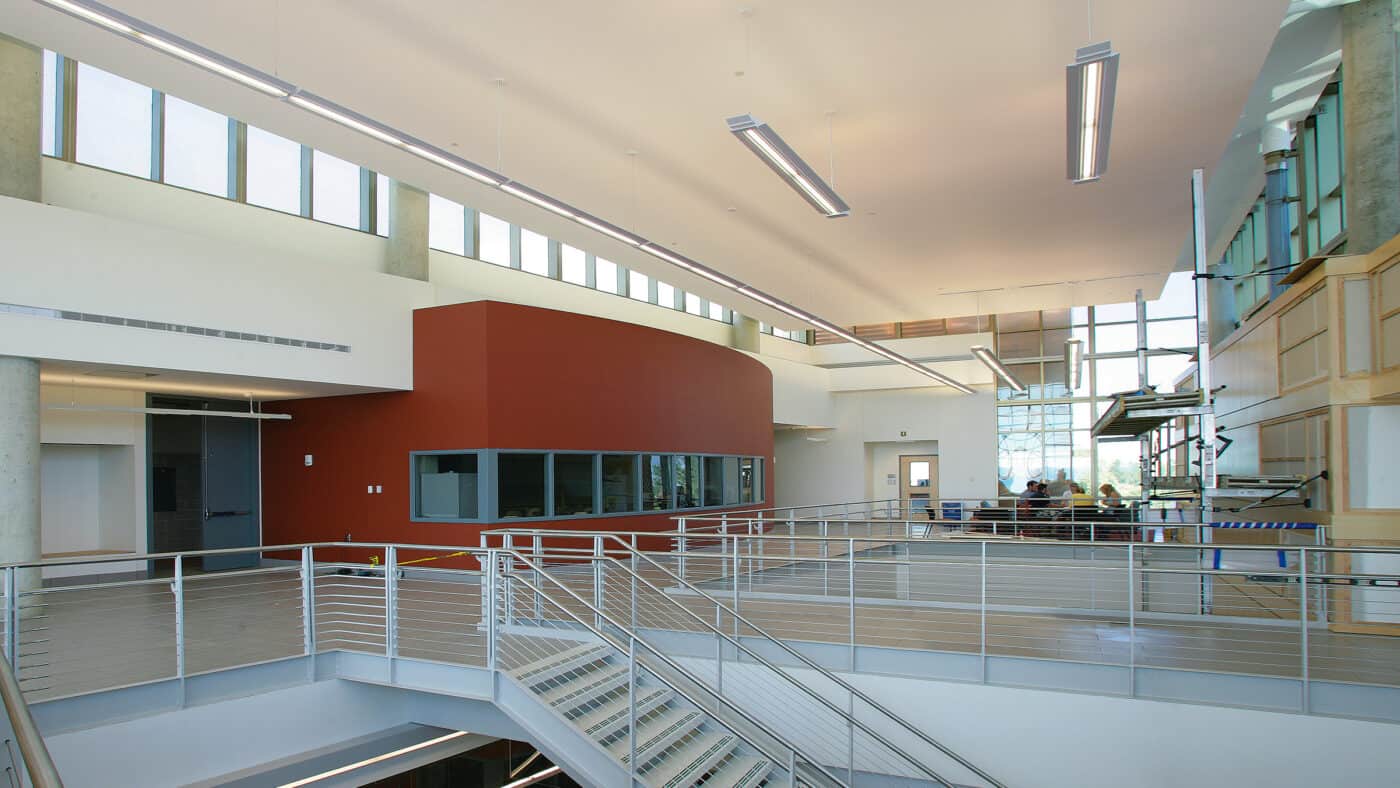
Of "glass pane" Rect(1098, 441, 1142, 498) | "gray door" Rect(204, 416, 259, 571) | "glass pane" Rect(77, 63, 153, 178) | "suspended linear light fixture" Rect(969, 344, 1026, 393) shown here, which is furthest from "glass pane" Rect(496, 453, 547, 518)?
"glass pane" Rect(1098, 441, 1142, 498)

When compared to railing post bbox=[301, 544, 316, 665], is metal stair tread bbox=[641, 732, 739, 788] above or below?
below

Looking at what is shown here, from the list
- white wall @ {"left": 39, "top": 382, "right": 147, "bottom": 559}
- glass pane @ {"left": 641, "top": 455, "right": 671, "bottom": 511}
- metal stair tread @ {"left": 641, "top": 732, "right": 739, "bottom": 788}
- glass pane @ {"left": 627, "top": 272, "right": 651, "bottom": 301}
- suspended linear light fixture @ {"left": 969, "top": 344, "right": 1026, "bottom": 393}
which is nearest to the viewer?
metal stair tread @ {"left": 641, "top": 732, "right": 739, "bottom": 788}

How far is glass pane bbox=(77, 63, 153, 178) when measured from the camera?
1001 centimetres

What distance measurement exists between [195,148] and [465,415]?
4.65 metres

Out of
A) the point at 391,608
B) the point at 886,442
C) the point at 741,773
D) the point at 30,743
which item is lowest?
the point at 741,773

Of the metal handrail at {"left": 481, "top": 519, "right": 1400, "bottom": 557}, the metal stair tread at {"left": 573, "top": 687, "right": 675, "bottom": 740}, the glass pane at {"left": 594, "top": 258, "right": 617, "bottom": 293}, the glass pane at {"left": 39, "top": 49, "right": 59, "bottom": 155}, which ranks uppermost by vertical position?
the glass pane at {"left": 39, "top": 49, "right": 59, "bottom": 155}

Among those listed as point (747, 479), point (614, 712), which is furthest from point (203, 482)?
point (747, 479)

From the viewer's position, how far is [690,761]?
5723 millimetres

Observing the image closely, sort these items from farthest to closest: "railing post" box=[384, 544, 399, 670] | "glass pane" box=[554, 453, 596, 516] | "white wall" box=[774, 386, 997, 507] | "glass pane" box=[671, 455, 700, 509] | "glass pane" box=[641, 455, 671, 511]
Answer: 1. "white wall" box=[774, 386, 997, 507]
2. "glass pane" box=[671, 455, 700, 509]
3. "glass pane" box=[641, 455, 671, 511]
4. "glass pane" box=[554, 453, 596, 516]
5. "railing post" box=[384, 544, 399, 670]

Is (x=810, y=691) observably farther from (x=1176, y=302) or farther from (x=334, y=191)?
(x=1176, y=302)

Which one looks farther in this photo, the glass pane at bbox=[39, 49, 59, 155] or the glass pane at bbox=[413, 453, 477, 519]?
the glass pane at bbox=[413, 453, 477, 519]

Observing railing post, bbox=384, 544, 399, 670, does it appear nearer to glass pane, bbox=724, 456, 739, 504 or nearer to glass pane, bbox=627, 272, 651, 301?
glass pane, bbox=724, 456, 739, 504

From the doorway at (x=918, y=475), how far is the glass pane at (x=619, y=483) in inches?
492

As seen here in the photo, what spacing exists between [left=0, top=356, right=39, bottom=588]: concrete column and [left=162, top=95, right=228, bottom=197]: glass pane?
365 cm
